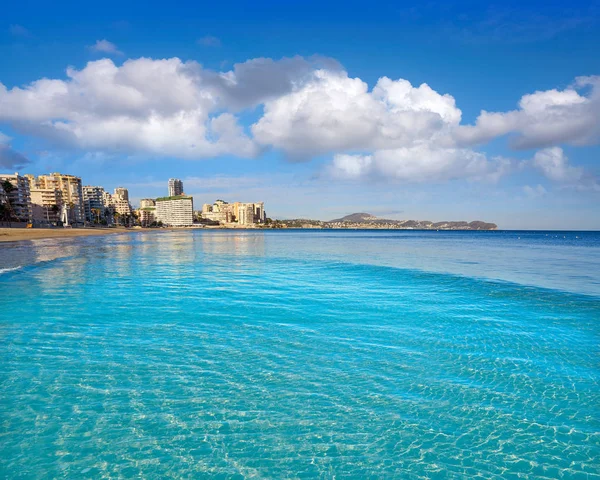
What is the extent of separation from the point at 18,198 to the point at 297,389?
194287 mm

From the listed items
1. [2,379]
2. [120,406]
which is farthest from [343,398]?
[2,379]

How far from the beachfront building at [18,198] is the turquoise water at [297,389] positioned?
16783 cm

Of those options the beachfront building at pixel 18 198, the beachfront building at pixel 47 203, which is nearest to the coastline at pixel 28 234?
the beachfront building at pixel 18 198

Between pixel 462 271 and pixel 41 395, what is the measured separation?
111ft

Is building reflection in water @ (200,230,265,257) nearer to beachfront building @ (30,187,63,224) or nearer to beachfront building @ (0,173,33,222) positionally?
beachfront building @ (0,173,33,222)

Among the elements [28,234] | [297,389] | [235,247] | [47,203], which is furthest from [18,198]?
[297,389]

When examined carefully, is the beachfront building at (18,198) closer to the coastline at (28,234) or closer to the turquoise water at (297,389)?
the coastline at (28,234)

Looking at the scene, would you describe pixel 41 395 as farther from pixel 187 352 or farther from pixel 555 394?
pixel 555 394

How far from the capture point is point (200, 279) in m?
28.3

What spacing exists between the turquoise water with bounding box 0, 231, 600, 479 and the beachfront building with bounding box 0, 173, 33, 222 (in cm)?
16783

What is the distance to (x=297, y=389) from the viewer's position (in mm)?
9203

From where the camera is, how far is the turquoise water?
6.58 metres

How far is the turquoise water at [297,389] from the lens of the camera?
6578mm

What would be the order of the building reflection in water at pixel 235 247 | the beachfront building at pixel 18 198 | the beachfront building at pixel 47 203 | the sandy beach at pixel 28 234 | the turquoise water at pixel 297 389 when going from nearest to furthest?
1. the turquoise water at pixel 297 389
2. the building reflection in water at pixel 235 247
3. the sandy beach at pixel 28 234
4. the beachfront building at pixel 18 198
5. the beachfront building at pixel 47 203
